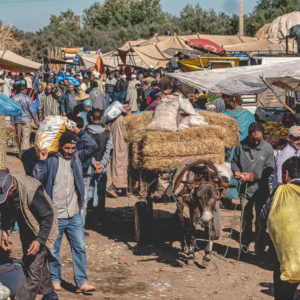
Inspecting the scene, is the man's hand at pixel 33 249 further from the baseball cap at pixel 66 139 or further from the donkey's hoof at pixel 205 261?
the donkey's hoof at pixel 205 261

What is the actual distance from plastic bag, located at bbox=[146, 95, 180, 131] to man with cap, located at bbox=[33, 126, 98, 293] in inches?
75.4

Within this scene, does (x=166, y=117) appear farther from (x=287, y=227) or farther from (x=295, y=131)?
(x=287, y=227)

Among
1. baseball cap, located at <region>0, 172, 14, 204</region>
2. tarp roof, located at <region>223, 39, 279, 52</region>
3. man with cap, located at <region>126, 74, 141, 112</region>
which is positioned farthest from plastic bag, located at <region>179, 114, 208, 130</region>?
tarp roof, located at <region>223, 39, 279, 52</region>

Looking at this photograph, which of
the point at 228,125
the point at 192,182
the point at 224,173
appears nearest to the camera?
the point at 192,182

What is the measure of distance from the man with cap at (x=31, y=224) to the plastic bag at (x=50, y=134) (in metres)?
1.07

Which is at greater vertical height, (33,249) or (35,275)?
(33,249)

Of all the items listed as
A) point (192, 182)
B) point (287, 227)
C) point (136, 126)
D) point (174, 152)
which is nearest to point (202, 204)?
point (192, 182)

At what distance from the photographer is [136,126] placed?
8672 mm

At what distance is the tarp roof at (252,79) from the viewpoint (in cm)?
965

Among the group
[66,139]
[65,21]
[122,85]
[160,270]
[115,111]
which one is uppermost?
[65,21]

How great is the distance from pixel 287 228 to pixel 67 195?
281 centimetres

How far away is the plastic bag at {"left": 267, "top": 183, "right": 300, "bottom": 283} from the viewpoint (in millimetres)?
4578

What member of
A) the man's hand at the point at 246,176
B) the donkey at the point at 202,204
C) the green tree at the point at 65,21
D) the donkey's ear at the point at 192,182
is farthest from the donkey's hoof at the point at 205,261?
the green tree at the point at 65,21

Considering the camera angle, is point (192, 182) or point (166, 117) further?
point (166, 117)
